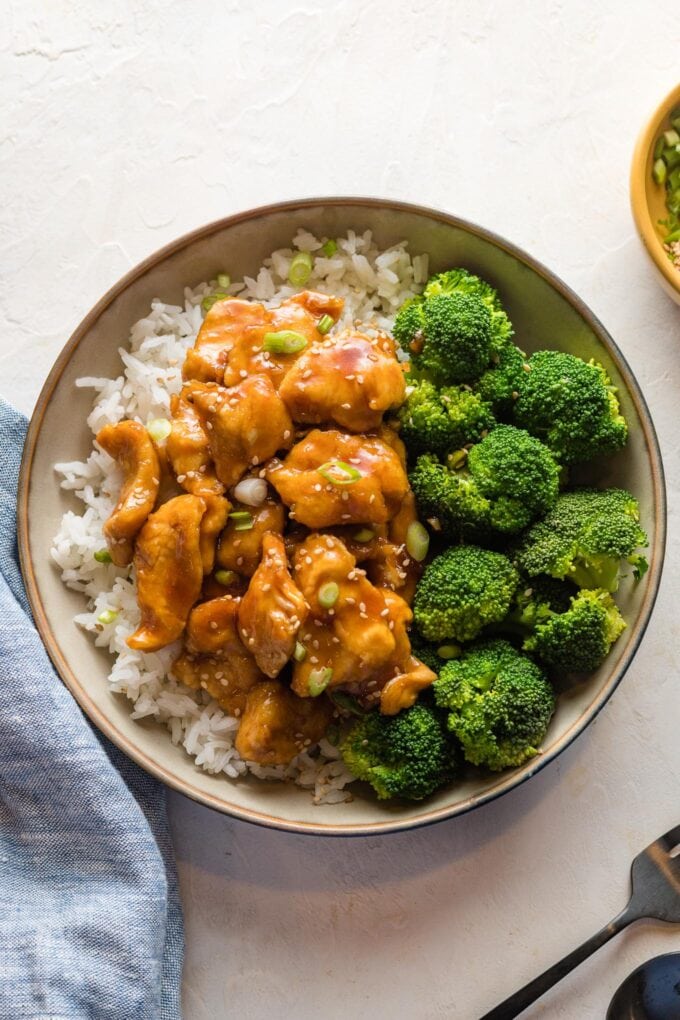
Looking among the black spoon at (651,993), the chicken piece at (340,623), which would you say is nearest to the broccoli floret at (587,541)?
the chicken piece at (340,623)

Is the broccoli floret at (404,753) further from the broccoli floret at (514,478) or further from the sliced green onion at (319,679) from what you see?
the broccoli floret at (514,478)

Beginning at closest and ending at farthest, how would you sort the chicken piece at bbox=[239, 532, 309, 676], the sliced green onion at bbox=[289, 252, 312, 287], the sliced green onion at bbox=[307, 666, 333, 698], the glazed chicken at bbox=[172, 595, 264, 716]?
the chicken piece at bbox=[239, 532, 309, 676] → the sliced green onion at bbox=[307, 666, 333, 698] → the glazed chicken at bbox=[172, 595, 264, 716] → the sliced green onion at bbox=[289, 252, 312, 287]

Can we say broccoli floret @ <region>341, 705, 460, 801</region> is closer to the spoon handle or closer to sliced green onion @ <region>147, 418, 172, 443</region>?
the spoon handle

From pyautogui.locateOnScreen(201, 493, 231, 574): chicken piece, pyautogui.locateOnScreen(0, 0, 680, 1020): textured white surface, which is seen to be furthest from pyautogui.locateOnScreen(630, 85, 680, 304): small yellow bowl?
pyautogui.locateOnScreen(201, 493, 231, 574): chicken piece

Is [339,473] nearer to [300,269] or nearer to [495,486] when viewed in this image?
[495,486]

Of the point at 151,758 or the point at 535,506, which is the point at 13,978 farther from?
the point at 535,506
